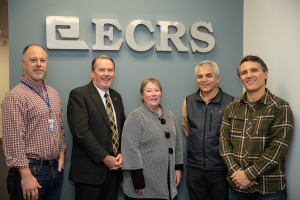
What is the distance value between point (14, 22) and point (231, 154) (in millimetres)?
2354

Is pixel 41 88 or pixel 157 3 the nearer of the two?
pixel 41 88

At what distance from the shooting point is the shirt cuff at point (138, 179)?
2.14 meters

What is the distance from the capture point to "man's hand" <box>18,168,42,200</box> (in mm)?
1893

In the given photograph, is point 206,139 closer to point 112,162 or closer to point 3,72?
point 112,162

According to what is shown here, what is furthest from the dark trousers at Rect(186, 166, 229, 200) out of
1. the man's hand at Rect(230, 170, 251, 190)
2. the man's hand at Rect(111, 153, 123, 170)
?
the man's hand at Rect(111, 153, 123, 170)

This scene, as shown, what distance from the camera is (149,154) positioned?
2.20 meters

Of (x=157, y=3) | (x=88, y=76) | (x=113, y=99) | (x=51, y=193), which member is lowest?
(x=51, y=193)

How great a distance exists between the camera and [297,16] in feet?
6.73

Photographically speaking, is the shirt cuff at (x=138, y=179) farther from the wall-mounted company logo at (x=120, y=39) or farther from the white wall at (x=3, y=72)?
the white wall at (x=3, y=72)

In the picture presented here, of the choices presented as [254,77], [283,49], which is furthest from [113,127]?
[283,49]

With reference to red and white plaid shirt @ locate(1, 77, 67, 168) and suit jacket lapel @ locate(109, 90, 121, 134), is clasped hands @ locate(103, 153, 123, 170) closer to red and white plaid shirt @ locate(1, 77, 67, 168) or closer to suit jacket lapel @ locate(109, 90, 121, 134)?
suit jacket lapel @ locate(109, 90, 121, 134)

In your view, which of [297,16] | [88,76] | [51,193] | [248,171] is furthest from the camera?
[88,76]

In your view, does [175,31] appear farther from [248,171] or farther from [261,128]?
[248,171]

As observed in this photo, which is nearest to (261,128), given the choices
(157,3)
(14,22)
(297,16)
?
(297,16)
